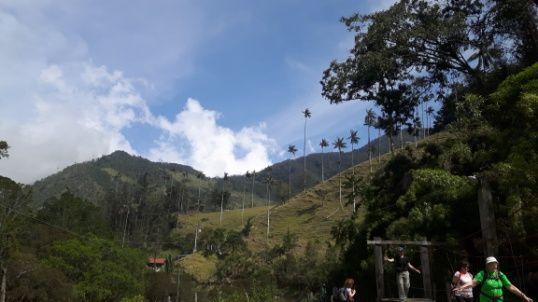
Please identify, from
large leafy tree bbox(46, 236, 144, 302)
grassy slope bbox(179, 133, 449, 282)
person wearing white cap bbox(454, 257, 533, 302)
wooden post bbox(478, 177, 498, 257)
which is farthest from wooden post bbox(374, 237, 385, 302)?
grassy slope bbox(179, 133, 449, 282)


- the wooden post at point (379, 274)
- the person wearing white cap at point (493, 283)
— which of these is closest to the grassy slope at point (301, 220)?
the wooden post at point (379, 274)

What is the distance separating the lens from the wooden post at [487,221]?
11.7 metres

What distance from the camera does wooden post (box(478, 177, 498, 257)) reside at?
11.7 m

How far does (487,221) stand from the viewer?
11.8 meters

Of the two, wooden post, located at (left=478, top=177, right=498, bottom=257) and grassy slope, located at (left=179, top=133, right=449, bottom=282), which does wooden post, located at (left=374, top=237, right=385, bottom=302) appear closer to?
wooden post, located at (left=478, top=177, right=498, bottom=257)

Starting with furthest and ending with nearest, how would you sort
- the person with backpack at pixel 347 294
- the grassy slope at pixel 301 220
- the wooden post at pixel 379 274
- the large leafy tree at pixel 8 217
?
1. the grassy slope at pixel 301 220
2. the large leafy tree at pixel 8 217
3. the wooden post at pixel 379 274
4. the person with backpack at pixel 347 294

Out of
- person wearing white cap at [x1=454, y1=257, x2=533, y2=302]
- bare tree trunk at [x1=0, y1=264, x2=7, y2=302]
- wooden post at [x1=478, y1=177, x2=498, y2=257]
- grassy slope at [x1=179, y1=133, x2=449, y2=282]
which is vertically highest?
grassy slope at [x1=179, y1=133, x2=449, y2=282]

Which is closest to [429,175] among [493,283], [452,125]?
[452,125]

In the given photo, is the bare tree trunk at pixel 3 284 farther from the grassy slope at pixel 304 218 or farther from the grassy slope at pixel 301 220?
the grassy slope at pixel 304 218

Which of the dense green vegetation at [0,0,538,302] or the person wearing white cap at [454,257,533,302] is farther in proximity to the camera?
the dense green vegetation at [0,0,538,302]

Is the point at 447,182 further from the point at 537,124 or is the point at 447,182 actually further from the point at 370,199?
the point at 370,199

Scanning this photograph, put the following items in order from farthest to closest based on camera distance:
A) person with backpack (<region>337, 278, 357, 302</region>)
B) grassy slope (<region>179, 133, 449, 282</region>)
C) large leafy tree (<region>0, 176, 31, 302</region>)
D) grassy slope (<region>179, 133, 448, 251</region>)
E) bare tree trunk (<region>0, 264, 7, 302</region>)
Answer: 1. grassy slope (<region>179, 133, 448, 251</region>)
2. grassy slope (<region>179, 133, 449, 282</region>)
3. large leafy tree (<region>0, 176, 31, 302</region>)
4. bare tree trunk (<region>0, 264, 7, 302</region>)
5. person with backpack (<region>337, 278, 357, 302</region>)

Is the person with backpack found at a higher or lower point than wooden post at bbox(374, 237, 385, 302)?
lower

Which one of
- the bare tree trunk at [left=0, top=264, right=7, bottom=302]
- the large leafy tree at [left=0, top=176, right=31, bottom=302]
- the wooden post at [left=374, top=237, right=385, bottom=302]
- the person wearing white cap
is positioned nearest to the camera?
the person wearing white cap
